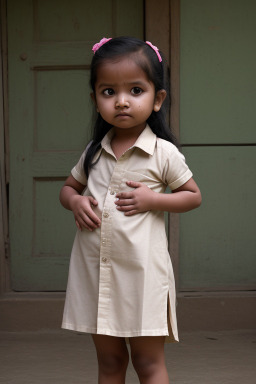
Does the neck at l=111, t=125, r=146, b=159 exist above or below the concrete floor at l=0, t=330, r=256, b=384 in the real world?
above

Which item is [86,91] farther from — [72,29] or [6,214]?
[6,214]

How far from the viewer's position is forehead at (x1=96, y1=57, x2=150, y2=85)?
7.07ft

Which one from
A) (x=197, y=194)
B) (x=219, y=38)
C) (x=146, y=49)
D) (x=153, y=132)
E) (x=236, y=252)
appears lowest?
(x=236, y=252)

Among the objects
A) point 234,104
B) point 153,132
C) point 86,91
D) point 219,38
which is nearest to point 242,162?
point 234,104

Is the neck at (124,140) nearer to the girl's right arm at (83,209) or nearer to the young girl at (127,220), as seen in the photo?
the young girl at (127,220)

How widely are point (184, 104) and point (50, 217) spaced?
1.19m

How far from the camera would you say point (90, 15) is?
166 inches

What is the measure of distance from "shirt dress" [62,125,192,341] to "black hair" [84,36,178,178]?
7 cm

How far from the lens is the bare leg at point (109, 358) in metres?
2.32

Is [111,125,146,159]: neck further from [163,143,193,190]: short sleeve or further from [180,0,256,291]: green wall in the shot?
[180,0,256,291]: green wall

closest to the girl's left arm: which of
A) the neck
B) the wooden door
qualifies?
the neck

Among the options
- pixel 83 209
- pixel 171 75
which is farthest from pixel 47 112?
pixel 83 209

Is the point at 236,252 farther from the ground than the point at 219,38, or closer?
closer

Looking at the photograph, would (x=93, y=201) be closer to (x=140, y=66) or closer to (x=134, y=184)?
(x=134, y=184)
